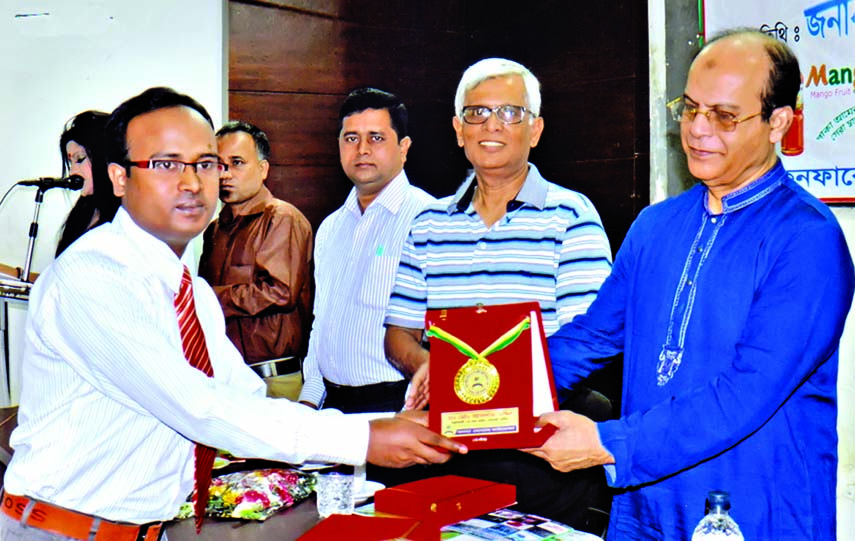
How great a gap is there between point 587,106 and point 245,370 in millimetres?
1588

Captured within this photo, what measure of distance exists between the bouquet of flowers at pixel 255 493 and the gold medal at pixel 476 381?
0.46 metres

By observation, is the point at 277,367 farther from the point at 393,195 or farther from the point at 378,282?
the point at 393,195

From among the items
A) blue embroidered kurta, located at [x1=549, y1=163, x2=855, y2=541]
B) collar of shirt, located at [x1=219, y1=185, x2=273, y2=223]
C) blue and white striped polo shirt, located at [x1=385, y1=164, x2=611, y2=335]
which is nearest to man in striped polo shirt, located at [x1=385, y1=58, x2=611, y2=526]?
blue and white striped polo shirt, located at [x1=385, y1=164, x2=611, y2=335]

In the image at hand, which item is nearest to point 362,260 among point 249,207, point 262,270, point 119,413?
point 262,270

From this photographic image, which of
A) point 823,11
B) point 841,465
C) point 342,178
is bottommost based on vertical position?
point 841,465

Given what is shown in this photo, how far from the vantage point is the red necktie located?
1.90 m

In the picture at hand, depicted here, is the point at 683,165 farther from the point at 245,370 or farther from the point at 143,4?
the point at 143,4

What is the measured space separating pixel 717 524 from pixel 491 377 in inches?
21.9

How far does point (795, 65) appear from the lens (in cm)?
Result: 182

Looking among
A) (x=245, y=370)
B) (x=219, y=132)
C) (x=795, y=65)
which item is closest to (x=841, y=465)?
(x=795, y=65)

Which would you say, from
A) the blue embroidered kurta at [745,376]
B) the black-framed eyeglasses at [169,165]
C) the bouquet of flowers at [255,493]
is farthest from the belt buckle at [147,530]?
the blue embroidered kurta at [745,376]

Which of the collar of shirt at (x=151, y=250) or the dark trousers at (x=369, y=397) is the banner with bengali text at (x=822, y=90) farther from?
the collar of shirt at (x=151, y=250)

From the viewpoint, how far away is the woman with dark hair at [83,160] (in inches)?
134

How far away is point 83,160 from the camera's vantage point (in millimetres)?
3566
